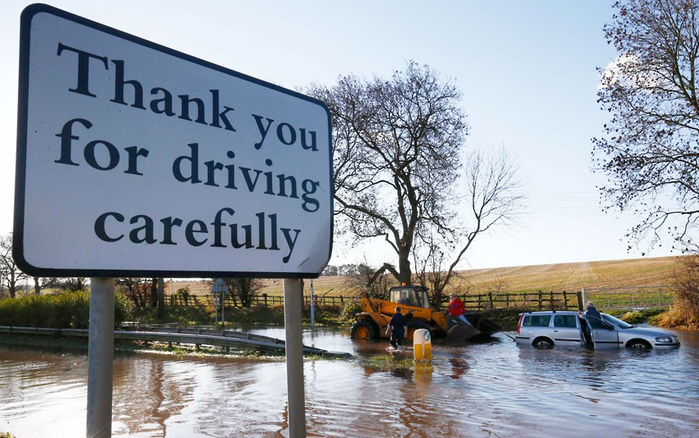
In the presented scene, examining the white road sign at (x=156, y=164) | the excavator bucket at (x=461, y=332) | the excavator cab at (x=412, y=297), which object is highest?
the white road sign at (x=156, y=164)

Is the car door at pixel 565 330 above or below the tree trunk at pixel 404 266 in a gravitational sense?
below

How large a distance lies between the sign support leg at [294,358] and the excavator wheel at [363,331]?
21.2 m

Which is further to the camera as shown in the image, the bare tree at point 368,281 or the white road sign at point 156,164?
the bare tree at point 368,281

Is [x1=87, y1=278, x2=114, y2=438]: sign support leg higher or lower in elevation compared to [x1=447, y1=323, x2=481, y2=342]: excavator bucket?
higher

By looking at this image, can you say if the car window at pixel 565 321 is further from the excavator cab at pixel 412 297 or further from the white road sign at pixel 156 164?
the white road sign at pixel 156 164

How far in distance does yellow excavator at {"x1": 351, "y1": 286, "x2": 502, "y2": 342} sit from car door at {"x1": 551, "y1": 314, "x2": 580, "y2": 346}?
10.7 ft

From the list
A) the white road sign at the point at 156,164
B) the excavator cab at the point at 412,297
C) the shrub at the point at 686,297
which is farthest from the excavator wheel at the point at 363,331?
the white road sign at the point at 156,164

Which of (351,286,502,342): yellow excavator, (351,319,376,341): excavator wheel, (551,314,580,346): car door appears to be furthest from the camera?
(351,319,376,341): excavator wheel

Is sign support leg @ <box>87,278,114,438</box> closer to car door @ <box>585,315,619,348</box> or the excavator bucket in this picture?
car door @ <box>585,315,619,348</box>

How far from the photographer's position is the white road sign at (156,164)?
1766 millimetres

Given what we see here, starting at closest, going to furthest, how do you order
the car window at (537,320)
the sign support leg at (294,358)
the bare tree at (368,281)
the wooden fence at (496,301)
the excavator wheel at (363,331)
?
the sign support leg at (294,358) → the car window at (537,320) → the excavator wheel at (363,331) → the wooden fence at (496,301) → the bare tree at (368,281)

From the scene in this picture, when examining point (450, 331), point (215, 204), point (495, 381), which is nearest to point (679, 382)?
point (495, 381)

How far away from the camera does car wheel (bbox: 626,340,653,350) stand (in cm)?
1738

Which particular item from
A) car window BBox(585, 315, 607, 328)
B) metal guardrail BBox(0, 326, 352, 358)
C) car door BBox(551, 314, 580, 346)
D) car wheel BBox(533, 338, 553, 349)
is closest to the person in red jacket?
car wheel BBox(533, 338, 553, 349)
